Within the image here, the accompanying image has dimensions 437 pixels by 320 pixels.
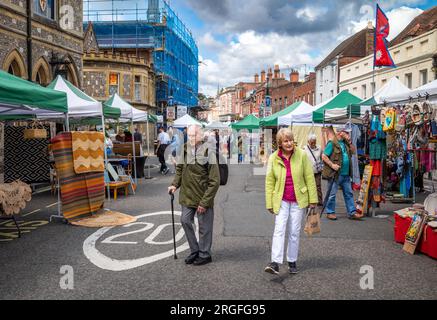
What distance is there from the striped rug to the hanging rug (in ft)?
0.50

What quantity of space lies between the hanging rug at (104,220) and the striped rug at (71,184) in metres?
0.15

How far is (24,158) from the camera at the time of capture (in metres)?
12.9

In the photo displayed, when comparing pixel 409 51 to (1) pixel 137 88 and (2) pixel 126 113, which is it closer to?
(2) pixel 126 113

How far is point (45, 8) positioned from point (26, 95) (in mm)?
13352

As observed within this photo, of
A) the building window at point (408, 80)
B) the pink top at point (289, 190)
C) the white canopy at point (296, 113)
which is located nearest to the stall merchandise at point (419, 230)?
the pink top at point (289, 190)

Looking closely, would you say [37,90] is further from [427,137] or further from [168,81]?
[168,81]

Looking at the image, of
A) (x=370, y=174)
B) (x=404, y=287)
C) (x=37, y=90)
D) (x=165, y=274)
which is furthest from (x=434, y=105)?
(x=37, y=90)

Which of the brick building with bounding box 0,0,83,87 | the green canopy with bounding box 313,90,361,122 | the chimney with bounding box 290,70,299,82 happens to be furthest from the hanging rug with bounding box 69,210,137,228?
the chimney with bounding box 290,70,299,82

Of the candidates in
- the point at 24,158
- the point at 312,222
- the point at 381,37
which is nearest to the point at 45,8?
the point at 24,158

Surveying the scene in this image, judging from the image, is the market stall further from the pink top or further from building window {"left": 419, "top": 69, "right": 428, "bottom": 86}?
building window {"left": 419, "top": 69, "right": 428, "bottom": 86}

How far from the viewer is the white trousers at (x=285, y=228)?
5078 millimetres

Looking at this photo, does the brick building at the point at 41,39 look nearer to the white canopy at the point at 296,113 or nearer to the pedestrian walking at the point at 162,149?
the pedestrian walking at the point at 162,149

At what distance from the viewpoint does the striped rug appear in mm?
8172
